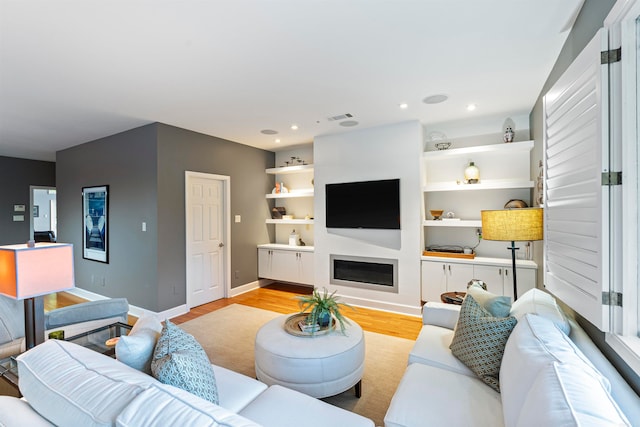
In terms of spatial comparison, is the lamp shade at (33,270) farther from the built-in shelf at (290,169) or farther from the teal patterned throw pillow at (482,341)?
the built-in shelf at (290,169)

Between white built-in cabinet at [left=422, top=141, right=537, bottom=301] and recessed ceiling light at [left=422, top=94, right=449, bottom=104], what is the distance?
34.4 inches

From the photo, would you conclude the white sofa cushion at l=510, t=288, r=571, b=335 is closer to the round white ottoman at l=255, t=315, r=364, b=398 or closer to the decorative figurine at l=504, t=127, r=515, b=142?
the round white ottoman at l=255, t=315, r=364, b=398

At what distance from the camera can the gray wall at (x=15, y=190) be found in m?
5.89

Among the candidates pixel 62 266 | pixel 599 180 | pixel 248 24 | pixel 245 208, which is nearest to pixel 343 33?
pixel 248 24

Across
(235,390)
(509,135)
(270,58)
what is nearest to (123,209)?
(270,58)

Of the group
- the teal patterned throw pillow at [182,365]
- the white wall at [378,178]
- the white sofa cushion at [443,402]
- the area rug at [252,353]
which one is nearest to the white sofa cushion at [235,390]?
the teal patterned throw pillow at [182,365]

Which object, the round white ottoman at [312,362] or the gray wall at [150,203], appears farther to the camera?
the gray wall at [150,203]

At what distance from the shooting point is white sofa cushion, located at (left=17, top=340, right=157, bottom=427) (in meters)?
0.88

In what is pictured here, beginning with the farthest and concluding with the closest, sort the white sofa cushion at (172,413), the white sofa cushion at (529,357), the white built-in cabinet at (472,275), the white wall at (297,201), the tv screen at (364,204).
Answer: the white wall at (297,201) < the tv screen at (364,204) < the white built-in cabinet at (472,275) < the white sofa cushion at (529,357) < the white sofa cushion at (172,413)

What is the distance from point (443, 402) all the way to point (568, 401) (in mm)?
686

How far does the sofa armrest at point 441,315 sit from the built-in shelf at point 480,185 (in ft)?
6.39

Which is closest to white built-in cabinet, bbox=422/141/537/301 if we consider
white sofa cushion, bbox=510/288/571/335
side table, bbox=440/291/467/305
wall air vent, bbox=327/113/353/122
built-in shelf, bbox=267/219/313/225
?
side table, bbox=440/291/467/305

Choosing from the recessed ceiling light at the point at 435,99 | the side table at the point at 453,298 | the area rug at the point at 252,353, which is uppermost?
the recessed ceiling light at the point at 435,99

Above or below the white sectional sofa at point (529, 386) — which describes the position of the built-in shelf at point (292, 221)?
above
